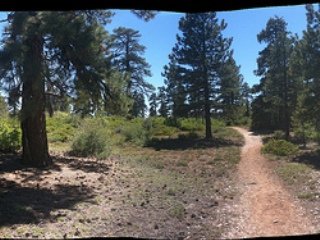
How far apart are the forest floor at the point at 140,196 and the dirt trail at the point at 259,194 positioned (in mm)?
151

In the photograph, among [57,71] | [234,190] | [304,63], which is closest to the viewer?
[304,63]

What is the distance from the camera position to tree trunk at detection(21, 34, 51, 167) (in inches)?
234

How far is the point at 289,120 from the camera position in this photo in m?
5.14

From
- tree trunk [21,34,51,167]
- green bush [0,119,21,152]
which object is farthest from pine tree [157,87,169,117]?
green bush [0,119,21,152]

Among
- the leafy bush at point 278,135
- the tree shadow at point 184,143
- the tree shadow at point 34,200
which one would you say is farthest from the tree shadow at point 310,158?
the tree shadow at point 34,200

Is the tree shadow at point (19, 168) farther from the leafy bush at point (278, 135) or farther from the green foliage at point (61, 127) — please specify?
the leafy bush at point (278, 135)

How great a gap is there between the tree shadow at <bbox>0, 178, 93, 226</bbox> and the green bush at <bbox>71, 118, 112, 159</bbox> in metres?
0.60

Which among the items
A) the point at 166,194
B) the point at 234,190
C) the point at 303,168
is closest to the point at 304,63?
the point at 303,168

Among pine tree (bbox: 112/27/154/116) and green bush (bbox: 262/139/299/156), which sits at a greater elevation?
pine tree (bbox: 112/27/154/116)

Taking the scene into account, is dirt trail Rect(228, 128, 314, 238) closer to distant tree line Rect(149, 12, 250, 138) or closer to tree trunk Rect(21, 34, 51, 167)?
distant tree line Rect(149, 12, 250, 138)

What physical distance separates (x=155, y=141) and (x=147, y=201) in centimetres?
76

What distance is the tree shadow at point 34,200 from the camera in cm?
477

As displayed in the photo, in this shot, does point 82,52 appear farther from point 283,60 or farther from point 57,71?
point 283,60

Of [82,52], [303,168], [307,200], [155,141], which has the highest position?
[82,52]
